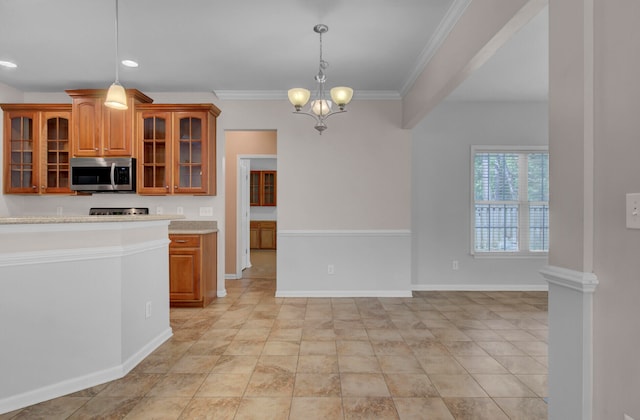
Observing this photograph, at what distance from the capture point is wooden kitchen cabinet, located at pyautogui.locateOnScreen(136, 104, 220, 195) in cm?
444

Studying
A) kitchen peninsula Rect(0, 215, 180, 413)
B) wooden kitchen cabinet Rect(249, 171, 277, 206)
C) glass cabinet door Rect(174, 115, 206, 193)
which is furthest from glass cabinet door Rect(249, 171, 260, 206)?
kitchen peninsula Rect(0, 215, 180, 413)

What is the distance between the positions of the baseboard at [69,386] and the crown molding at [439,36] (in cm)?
342

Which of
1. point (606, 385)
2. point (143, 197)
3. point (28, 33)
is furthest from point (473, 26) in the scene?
point (143, 197)

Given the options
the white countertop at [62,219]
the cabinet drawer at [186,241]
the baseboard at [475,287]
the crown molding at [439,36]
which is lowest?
the baseboard at [475,287]

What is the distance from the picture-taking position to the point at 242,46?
3439mm

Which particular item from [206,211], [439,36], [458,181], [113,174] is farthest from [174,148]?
[458,181]

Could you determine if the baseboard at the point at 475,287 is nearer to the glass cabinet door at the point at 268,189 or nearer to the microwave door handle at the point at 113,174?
the microwave door handle at the point at 113,174

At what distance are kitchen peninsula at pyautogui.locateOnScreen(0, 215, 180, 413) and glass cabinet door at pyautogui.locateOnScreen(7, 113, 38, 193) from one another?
2919mm

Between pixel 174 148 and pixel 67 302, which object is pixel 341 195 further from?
pixel 67 302

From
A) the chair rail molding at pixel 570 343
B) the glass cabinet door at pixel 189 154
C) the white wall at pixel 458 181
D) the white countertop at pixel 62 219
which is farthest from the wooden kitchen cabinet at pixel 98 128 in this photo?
the chair rail molding at pixel 570 343

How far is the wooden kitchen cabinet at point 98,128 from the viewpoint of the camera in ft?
14.5

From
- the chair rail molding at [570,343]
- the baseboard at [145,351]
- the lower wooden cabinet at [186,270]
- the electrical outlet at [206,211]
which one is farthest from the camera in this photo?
the electrical outlet at [206,211]

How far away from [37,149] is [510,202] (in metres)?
6.23

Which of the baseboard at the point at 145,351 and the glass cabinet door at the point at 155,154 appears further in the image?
the glass cabinet door at the point at 155,154
